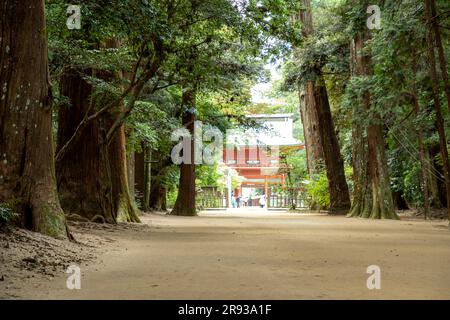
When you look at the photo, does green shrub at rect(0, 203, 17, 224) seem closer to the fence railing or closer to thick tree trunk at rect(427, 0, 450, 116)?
thick tree trunk at rect(427, 0, 450, 116)

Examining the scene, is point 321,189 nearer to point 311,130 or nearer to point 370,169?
point 311,130

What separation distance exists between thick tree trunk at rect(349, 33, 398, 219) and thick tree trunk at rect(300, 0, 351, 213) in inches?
127

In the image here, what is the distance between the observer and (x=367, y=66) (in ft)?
68.0

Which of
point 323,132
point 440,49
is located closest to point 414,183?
point 323,132

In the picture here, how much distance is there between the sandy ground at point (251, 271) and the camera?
4832mm

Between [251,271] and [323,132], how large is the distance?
801 inches

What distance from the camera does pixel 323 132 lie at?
2592 cm

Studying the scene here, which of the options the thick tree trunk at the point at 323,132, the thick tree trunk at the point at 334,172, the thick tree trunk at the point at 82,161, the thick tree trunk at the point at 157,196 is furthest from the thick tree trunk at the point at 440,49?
the thick tree trunk at the point at 157,196

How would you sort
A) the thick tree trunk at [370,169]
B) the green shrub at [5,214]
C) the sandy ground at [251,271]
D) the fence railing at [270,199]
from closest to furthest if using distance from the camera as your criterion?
the sandy ground at [251,271]
the green shrub at [5,214]
the thick tree trunk at [370,169]
the fence railing at [270,199]

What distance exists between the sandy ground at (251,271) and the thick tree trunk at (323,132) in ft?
48.9

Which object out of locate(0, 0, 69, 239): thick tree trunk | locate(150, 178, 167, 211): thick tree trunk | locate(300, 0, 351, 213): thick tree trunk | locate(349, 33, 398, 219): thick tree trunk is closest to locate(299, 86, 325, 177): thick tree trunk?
locate(300, 0, 351, 213): thick tree trunk

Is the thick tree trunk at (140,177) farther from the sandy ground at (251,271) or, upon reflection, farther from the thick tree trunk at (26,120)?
the thick tree trunk at (26,120)

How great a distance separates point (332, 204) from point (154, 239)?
1576cm
